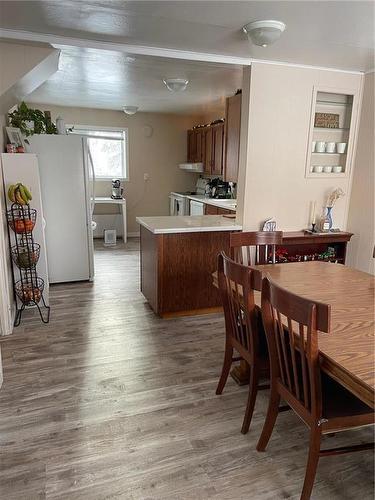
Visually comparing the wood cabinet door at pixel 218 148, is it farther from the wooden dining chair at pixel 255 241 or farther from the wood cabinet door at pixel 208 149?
the wooden dining chair at pixel 255 241

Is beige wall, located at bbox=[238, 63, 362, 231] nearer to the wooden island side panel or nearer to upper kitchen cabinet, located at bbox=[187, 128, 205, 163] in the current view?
the wooden island side panel

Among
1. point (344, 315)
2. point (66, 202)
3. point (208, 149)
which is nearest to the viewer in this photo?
point (344, 315)

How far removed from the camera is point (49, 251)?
405 centimetres

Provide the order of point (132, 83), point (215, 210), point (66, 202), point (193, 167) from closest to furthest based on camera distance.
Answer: point (66, 202) → point (132, 83) → point (215, 210) → point (193, 167)

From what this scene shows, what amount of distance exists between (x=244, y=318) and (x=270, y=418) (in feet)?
1.66

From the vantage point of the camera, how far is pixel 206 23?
2.26m

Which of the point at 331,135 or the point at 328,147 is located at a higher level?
the point at 331,135

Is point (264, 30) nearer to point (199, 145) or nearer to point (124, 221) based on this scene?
point (199, 145)

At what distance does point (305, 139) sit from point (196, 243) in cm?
146

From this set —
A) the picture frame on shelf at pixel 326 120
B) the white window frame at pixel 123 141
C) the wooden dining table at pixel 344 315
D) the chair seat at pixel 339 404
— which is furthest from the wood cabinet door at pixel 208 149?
the chair seat at pixel 339 404

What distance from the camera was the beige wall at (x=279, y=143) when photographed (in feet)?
10.4

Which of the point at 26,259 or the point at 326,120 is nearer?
the point at 26,259

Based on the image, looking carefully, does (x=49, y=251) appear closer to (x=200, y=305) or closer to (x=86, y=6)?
(x=200, y=305)

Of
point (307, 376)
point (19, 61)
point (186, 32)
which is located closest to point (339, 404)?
point (307, 376)
